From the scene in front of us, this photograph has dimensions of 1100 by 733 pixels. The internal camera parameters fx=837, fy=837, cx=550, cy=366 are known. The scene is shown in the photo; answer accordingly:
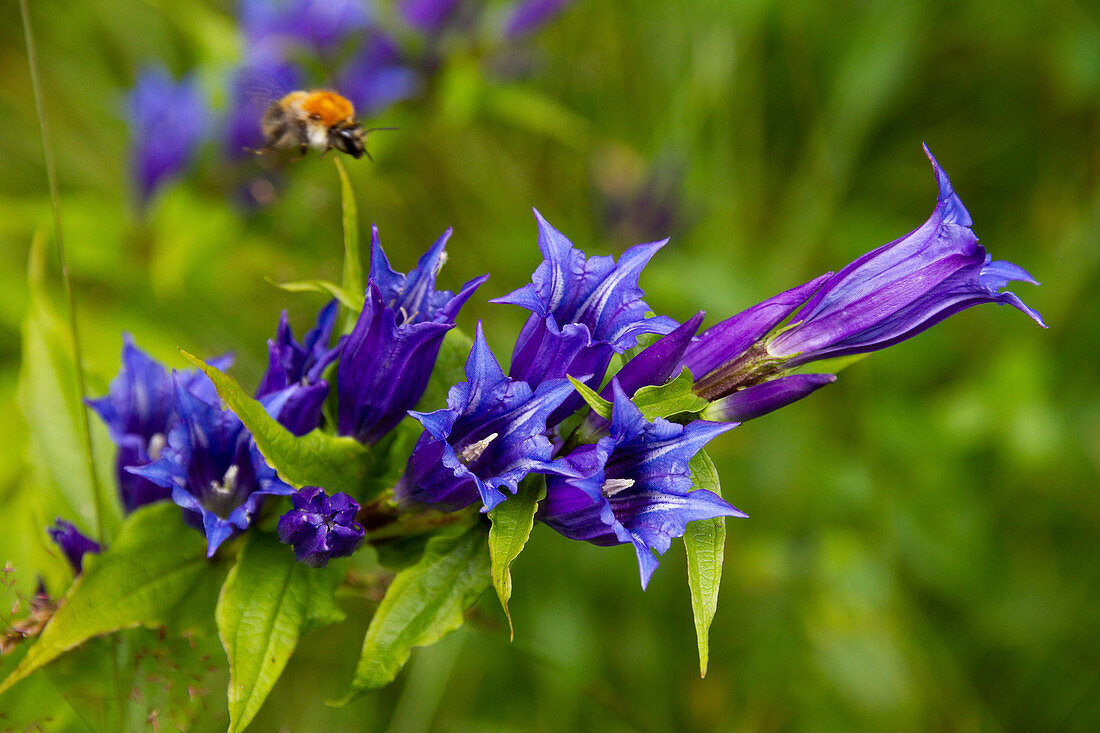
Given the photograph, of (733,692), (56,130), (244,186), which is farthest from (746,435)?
(56,130)

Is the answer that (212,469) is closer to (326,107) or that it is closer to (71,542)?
(71,542)

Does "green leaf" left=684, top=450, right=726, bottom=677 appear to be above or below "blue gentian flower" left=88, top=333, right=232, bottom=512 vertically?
below

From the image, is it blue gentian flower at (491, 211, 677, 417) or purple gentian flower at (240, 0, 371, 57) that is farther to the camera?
purple gentian flower at (240, 0, 371, 57)

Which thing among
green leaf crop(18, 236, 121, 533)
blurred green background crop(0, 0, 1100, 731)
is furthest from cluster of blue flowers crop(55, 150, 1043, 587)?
blurred green background crop(0, 0, 1100, 731)

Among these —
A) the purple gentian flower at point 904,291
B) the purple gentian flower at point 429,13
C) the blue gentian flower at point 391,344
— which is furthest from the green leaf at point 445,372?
the purple gentian flower at point 429,13

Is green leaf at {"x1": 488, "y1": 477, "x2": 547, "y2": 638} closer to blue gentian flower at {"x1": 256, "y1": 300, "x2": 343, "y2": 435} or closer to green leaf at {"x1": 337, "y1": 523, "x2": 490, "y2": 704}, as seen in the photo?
green leaf at {"x1": 337, "y1": 523, "x2": 490, "y2": 704}

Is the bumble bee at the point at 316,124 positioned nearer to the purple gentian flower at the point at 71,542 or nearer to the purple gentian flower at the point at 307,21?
the purple gentian flower at the point at 71,542
